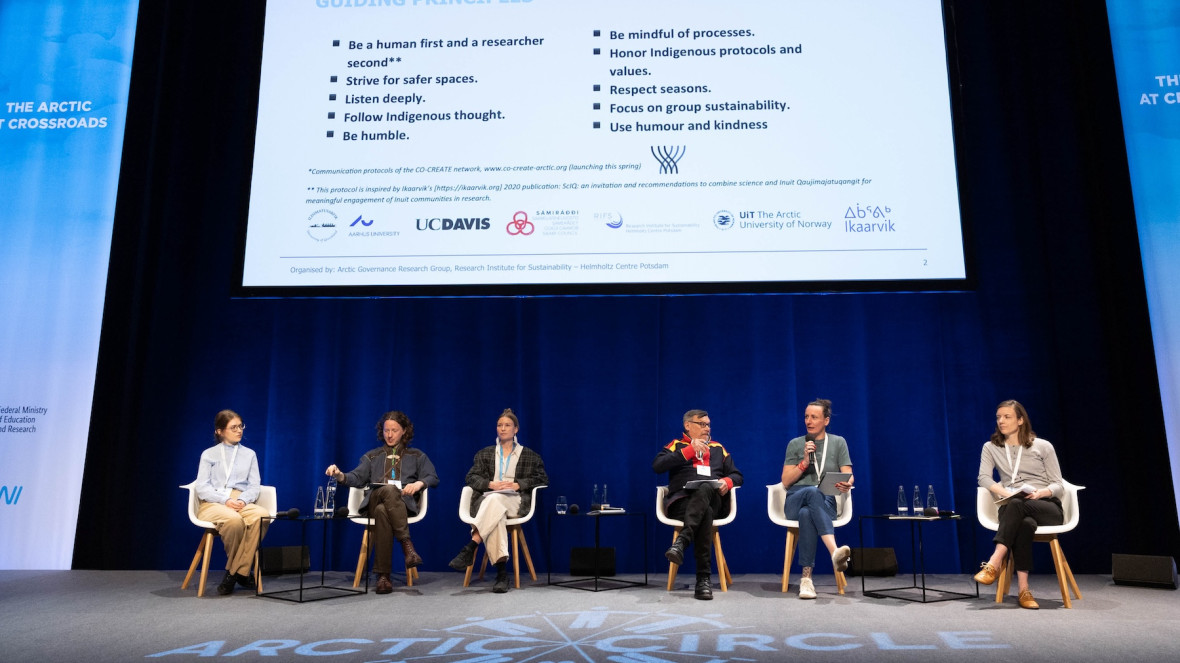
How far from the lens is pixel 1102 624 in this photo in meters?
3.35

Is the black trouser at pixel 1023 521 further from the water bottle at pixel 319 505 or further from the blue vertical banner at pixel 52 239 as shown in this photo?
the blue vertical banner at pixel 52 239

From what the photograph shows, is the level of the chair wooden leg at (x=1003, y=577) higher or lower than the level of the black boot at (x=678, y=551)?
lower

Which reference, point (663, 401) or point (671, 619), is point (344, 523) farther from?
point (671, 619)

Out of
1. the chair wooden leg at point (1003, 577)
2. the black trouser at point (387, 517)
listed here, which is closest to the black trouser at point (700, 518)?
the chair wooden leg at point (1003, 577)

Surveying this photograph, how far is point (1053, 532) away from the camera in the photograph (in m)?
3.96

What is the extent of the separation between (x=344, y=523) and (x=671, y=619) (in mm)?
2658

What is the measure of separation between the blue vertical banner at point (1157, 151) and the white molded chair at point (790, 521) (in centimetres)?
216

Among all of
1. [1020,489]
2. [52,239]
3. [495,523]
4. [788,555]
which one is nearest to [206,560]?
[495,523]

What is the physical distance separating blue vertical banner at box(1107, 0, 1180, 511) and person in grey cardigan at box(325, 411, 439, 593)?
4.40 m

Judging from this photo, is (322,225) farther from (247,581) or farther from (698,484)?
(698,484)

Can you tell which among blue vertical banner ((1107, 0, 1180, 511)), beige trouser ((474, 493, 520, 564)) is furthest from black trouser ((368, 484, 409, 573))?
blue vertical banner ((1107, 0, 1180, 511))

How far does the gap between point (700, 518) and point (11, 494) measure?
4.44 meters

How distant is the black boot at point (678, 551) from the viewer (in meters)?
4.19

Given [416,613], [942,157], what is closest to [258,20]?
[416,613]
